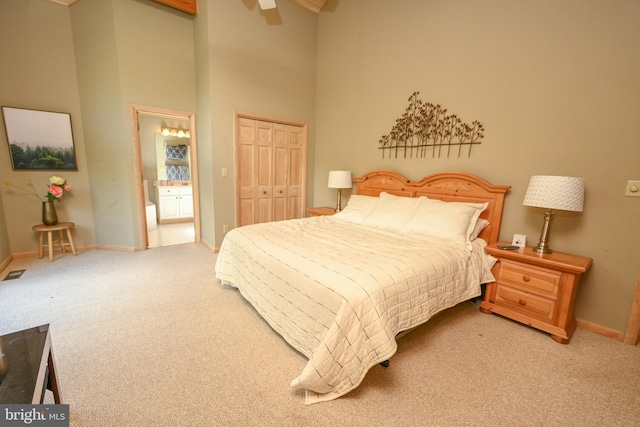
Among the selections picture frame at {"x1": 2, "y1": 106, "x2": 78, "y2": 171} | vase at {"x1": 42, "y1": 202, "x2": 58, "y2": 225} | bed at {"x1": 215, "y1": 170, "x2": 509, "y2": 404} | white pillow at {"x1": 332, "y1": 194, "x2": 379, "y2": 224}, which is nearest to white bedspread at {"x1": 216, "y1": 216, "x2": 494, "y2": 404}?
bed at {"x1": 215, "y1": 170, "x2": 509, "y2": 404}

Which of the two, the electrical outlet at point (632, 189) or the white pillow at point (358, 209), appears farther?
the white pillow at point (358, 209)

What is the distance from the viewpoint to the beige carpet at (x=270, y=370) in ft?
4.33

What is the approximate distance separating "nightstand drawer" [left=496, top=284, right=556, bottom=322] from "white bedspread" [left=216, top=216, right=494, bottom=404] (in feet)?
0.51

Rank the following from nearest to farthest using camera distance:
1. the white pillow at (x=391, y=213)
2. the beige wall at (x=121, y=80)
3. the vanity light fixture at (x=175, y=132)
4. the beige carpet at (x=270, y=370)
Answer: the beige carpet at (x=270, y=370) → the white pillow at (x=391, y=213) → the beige wall at (x=121, y=80) → the vanity light fixture at (x=175, y=132)

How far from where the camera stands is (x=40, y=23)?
10.4 feet

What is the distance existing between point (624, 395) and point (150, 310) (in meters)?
3.25

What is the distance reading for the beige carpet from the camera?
52.0 inches

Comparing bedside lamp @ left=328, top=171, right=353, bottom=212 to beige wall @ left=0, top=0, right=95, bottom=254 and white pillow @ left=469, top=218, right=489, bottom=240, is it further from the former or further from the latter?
beige wall @ left=0, top=0, right=95, bottom=254

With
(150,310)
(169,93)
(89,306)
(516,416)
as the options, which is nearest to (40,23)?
(169,93)

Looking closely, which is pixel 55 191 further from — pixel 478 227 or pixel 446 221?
pixel 478 227

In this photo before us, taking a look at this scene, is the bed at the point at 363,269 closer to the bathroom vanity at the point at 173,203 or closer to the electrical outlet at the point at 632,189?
the electrical outlet at the point at 632,189

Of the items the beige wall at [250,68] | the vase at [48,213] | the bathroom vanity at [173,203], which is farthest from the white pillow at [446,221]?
the bathroom vanity at [173,203]

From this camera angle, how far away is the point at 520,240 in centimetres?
228

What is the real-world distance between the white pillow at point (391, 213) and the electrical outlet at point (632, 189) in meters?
1.46
